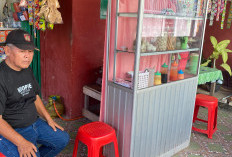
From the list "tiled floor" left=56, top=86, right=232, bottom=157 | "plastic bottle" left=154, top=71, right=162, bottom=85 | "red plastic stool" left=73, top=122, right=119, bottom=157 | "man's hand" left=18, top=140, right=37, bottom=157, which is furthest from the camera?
"tiled floor" left=56, top=86, right=232, bottom=157

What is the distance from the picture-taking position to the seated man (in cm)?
171

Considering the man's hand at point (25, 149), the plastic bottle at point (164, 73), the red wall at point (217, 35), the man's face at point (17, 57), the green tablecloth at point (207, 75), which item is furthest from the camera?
the red wall at point (217, 35)

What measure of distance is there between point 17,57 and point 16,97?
0.33m

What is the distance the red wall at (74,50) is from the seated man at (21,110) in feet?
4.23

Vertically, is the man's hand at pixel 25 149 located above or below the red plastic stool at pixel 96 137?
above

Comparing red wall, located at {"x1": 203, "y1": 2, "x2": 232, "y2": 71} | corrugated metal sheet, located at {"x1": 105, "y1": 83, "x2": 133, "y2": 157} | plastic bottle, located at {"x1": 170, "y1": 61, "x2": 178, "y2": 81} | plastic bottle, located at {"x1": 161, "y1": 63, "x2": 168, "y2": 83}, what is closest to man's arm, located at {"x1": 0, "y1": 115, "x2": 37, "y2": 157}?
corrugated metal sheet, located at {"x1": 105, "y1": 83, "x2": 133, "y2": 157}

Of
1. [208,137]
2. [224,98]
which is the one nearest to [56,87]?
[208,137]

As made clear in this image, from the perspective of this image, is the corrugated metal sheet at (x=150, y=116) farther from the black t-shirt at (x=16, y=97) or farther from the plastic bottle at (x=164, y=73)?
the black t-shirt at (x=16, y=97)

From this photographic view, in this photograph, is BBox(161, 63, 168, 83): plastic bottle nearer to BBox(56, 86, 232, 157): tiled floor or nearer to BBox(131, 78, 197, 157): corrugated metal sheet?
BBox(131, 78, 197, 157): corrugated metal sheet

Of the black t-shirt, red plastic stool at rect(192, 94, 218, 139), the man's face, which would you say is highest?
the man's face

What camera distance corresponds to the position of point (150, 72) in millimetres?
2318

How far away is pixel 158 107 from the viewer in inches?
92.3

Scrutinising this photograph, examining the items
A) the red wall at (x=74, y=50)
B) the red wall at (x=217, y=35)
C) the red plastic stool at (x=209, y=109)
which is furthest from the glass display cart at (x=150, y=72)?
the red wall at (x=217, y=35)

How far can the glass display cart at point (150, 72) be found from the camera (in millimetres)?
2117
